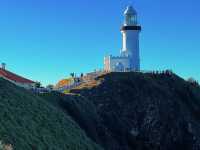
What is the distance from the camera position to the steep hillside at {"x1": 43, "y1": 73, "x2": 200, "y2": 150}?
44.5 metres

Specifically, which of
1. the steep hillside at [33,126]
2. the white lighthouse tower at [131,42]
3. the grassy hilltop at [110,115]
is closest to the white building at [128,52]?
the white lighthouse tower at [131,42]

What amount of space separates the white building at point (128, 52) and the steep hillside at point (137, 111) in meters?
9.14

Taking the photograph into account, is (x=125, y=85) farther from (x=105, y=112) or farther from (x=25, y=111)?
(x=25, y=111)

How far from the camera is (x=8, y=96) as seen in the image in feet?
104

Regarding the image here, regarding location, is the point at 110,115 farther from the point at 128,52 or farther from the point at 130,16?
the point at 130,16

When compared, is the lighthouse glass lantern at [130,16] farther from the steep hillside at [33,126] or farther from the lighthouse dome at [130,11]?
the steep hillside at [33,126]

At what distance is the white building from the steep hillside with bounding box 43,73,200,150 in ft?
30.0

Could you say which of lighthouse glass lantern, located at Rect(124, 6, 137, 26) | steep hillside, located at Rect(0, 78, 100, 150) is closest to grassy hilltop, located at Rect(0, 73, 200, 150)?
steep hillside, located at Rect(0, 78, 100, 150)

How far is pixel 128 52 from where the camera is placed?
78.2 m

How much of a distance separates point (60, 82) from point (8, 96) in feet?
136

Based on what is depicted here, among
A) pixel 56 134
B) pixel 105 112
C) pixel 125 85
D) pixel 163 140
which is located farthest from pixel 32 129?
pixel 125 85

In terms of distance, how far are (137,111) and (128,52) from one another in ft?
75.5

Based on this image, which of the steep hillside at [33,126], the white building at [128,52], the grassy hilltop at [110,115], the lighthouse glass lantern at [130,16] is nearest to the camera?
the steep hillside at [33,126]

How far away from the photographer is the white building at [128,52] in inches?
3014
